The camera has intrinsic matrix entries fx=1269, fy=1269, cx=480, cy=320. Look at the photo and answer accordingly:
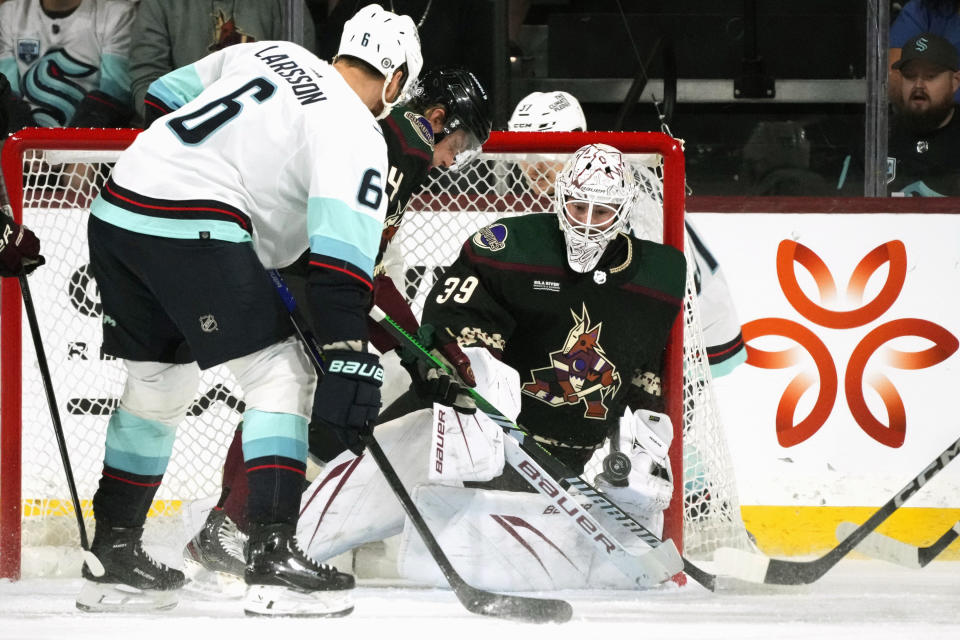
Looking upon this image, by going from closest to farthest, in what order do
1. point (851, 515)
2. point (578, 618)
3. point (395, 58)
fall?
point (395, 58), point (578, 618), point (851, 515)

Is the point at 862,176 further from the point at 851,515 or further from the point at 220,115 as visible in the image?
the point at 220,115

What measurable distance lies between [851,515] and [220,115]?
6.36 feet

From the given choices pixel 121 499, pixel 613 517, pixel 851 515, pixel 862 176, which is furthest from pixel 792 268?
pixel 121 499

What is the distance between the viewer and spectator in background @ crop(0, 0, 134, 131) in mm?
3336

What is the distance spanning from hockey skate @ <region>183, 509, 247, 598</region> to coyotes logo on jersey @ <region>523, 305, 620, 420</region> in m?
0.72

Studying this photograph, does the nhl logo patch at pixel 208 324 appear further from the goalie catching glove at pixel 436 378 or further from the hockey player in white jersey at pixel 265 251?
the goalie catching glove at pixel 436 378

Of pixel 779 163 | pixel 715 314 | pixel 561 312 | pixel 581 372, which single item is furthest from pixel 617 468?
pixel 779 163

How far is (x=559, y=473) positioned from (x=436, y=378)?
0.35 metres

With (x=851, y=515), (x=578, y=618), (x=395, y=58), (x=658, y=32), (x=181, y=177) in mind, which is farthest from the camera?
(x=658, y=32)

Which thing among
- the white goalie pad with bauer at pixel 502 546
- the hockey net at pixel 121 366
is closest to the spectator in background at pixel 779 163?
the hockey net at pixel 121 366

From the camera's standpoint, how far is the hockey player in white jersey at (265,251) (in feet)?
6.42

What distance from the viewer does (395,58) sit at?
216 centimetres

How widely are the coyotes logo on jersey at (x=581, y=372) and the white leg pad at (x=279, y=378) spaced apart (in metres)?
0.78

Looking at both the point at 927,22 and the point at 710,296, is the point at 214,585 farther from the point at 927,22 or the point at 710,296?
the point at 927,22
